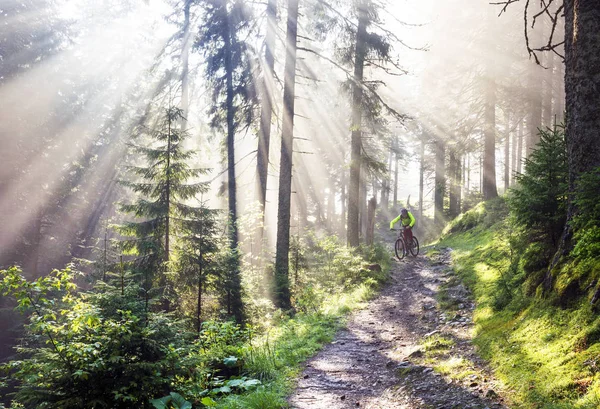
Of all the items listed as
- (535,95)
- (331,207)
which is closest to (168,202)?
(535,95)

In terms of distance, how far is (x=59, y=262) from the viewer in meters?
22.2

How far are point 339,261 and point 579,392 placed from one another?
34.4ft

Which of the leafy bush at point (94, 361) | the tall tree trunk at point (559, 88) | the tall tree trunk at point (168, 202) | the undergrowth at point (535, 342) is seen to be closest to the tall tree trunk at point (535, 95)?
the tall tree trunk at point (559, 88)

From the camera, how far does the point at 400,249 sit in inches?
667

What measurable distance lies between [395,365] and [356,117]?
11.3 metres

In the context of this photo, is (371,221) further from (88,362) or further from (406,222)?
(88,362)

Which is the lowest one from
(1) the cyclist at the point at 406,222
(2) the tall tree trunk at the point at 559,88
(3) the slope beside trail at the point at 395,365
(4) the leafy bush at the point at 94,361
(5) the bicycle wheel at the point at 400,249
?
(3) the slope beside trail at the point at 395,365

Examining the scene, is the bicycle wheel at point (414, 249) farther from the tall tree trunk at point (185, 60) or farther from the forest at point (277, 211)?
the tall tree trunk at point (185, 60)

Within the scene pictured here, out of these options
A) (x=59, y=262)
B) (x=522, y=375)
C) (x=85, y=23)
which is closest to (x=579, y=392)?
(x=522, y=375)

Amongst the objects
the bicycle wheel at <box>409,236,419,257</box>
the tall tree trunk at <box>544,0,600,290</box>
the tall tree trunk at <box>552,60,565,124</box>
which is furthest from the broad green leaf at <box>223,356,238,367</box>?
the tall tree trunk at <box>552,60,565,124</box>

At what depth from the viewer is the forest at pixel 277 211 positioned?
4.23 m

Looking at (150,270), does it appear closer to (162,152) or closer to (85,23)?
(162,152)

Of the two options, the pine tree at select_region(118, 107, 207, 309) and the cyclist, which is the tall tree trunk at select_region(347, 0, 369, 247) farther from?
the pine tree at select_region(118, 107, 207, 309)

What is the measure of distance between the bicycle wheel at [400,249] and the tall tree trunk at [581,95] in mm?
11615
